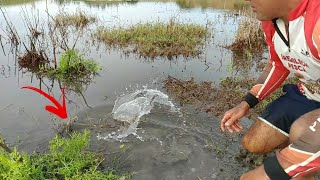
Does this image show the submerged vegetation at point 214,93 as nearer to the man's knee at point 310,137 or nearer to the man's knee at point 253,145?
the man's knee at point 253,145

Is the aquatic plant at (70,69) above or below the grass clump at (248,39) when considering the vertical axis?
below

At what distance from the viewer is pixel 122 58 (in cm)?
834

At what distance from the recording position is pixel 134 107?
194 inches

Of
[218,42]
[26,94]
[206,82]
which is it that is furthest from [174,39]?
[26,94]

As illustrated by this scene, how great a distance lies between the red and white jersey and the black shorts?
0.07m

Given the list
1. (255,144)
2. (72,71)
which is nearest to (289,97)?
(255,144)

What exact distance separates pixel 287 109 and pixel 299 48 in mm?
707

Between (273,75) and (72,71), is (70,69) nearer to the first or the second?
(72,71)

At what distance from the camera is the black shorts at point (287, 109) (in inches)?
105

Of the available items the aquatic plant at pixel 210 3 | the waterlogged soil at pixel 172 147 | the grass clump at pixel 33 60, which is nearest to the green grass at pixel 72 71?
the grass clump at pixel 33 60

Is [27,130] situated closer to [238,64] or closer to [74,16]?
[238,64]

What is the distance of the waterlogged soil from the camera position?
3.58 metres

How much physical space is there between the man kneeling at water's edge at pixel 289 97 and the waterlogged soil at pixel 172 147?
0.68m

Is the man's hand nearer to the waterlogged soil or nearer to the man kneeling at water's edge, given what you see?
the man kneeling at water's edge
